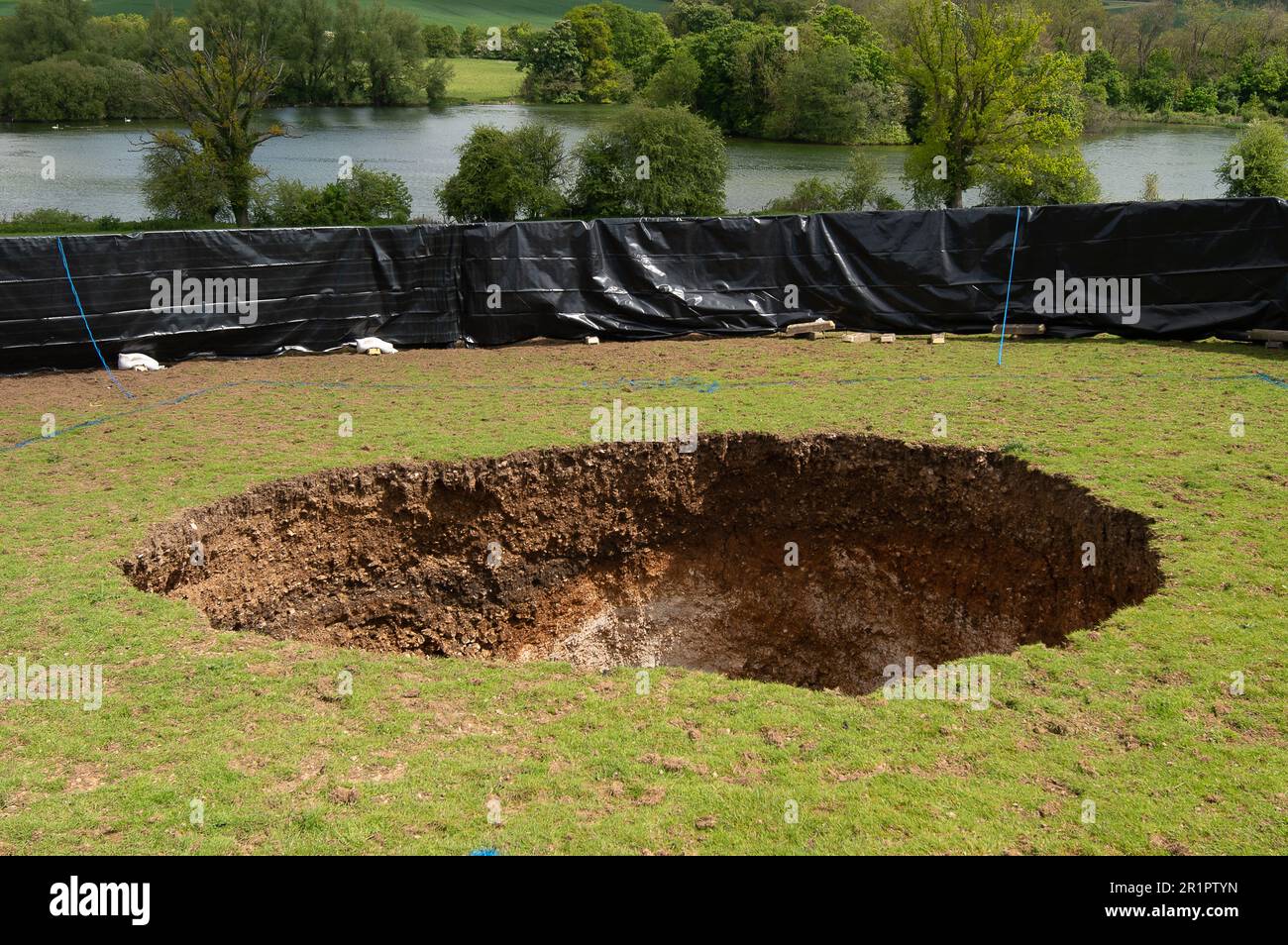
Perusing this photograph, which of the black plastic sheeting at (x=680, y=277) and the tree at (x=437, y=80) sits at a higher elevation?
the tree at (x=437, y=80)

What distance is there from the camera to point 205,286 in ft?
46.1

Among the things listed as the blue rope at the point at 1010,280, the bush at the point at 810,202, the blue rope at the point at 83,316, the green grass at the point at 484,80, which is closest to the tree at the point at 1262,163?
the bush at the point at 810,202

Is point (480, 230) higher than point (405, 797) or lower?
higher

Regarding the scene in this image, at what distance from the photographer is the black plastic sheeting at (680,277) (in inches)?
546

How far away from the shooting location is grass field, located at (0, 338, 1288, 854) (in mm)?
4703

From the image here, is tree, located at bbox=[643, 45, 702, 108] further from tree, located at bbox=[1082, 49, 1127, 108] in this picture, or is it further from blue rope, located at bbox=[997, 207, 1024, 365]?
blue rope, located at bbox=[997, 207, 1024, 365]

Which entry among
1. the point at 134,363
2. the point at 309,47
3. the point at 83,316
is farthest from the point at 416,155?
the point at 134,363

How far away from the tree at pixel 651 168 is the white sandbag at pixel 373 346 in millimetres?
12467

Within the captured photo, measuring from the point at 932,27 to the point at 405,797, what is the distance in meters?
29.4

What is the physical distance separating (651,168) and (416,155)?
17.3 meters

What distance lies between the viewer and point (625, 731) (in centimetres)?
563

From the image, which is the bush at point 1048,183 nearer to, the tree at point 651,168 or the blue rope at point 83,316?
the tree at point 651,168
